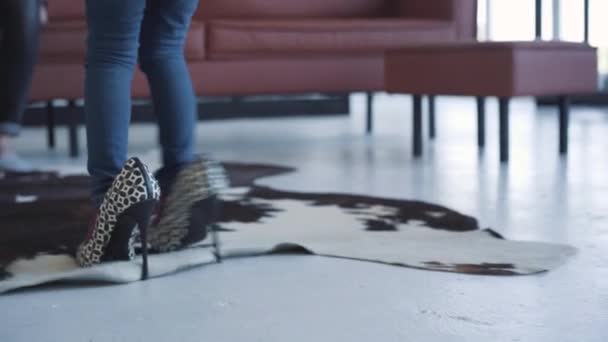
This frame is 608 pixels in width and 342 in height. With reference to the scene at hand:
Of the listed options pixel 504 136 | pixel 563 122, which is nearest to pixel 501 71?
pixel 504 136

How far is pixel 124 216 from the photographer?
4.30 feet

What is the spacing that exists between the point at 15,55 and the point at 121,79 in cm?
139

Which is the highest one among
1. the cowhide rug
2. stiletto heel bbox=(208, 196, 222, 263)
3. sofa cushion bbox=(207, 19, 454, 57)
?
sofa cushion bbox=(207, 19, 454, 57)

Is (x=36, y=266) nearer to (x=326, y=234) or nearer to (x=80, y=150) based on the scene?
(x=326, y=234)

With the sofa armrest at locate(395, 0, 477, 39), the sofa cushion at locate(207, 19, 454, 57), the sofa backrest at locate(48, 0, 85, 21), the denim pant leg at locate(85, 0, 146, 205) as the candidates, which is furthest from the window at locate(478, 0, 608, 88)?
the denim pant leg at locate(85, 0, 146, 205)

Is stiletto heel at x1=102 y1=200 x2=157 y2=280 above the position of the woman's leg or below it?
below

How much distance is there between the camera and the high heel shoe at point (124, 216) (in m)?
1.29

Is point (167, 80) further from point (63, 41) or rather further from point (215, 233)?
point (63, 41)

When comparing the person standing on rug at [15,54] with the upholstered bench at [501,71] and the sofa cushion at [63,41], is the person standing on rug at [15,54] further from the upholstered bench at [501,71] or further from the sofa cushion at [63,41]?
the upholstered bench at [501,71]

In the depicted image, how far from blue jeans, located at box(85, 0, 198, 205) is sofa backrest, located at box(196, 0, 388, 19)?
7.94ft

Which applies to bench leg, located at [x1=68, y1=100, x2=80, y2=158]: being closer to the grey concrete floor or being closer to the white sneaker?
the white sneaker

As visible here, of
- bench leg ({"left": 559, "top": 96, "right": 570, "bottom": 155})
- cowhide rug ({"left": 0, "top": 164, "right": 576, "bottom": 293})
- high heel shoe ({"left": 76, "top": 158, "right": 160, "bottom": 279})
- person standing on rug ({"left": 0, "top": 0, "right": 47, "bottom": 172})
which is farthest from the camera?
bench leg ({"left": 559, "top": 96, "right": 570, "bottom": 155})

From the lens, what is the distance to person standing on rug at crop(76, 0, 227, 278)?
1.32 meters

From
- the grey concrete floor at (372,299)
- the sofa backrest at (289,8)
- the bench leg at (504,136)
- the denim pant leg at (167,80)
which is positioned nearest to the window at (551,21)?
the sofa backrest at (289,8)
